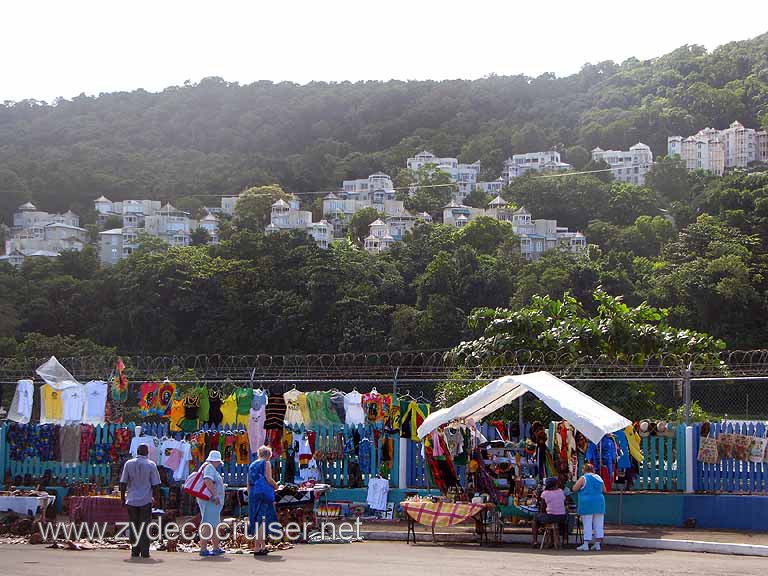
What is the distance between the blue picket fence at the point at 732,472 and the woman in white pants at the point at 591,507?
265 centimetres

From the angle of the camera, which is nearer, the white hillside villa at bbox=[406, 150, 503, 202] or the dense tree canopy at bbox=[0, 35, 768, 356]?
the dense tree canopy at bbox=[0, 35, 768, 356]

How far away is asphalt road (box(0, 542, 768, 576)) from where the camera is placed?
11.4 meters

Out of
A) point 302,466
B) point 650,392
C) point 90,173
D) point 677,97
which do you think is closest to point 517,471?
point 302,466

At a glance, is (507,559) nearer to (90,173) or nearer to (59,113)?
(90,173)

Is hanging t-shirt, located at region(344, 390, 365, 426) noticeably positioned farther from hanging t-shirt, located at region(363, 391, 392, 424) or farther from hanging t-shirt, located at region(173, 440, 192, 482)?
hanging t-shirt, located at region(173, 440, 192, 482)

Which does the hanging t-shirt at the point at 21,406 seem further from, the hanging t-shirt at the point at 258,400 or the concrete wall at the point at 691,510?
the concrete wall at the point at 691,510

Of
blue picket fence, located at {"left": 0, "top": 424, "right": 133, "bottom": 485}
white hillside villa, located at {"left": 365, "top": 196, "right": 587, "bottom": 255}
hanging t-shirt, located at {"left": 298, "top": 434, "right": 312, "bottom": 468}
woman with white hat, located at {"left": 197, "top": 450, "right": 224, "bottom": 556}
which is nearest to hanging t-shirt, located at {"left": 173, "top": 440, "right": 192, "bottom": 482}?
blue picket fence, located at {"left": 0, "top": 424, "right": 133, "bottom": 485}

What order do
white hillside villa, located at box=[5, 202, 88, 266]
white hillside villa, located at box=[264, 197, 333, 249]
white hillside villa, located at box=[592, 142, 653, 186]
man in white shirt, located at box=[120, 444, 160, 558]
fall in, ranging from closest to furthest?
man in white shirt, located at box=[120, 444, 160, 558], white hillside villa, located at box=[5, 202, 88, 266], white hillside villa, located at box=[264, 197, 333, 249], white hillside villa, located at box=[592, 142, 653, 186]

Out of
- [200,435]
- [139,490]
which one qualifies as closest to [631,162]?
[200,435]

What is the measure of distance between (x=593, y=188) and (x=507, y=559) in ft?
437

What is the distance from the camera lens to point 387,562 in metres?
12.2

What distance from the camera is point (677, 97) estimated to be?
172 metres

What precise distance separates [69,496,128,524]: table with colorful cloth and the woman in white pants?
5.97 metres

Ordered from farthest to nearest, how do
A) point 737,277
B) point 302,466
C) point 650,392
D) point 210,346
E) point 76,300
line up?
point 76,300 → point 210,346 → point 737,277 → point 650,392 → point 302,466
